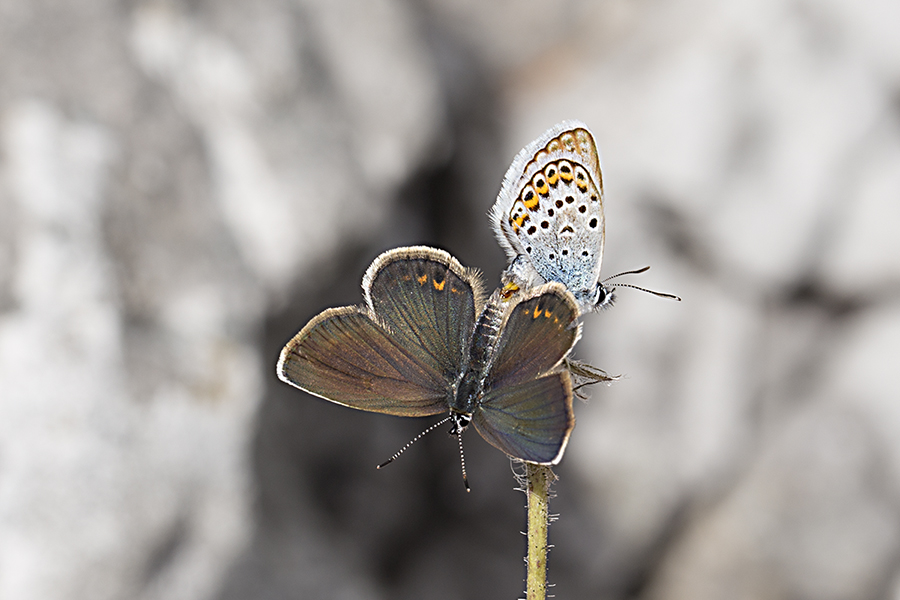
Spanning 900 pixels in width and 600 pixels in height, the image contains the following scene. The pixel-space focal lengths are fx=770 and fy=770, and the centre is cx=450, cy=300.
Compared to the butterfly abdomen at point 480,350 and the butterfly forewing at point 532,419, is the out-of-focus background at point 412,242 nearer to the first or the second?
the butterfly abdomen at point 480,350

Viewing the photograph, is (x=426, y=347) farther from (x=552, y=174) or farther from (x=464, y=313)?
(x=552, y=174)

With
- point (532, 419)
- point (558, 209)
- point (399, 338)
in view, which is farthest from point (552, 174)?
point (532, 419)

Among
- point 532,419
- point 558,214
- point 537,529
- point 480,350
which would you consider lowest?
point 537,529

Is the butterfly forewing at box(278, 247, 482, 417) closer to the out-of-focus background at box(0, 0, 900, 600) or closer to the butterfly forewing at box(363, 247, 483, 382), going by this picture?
the butterfly forewing at box(363, 247, 483, 382)

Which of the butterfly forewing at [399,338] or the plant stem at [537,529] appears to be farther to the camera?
the butterfly forewing at [399,338]

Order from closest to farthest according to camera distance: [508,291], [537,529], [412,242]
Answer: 1. [537,529]
2. [508,291]
3. [412,242]

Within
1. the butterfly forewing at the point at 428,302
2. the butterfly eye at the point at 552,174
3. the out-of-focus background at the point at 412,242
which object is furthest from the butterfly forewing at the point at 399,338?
the out-of-focus background at the point at 412,242

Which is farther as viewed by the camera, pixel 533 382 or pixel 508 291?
pixel 508 291
